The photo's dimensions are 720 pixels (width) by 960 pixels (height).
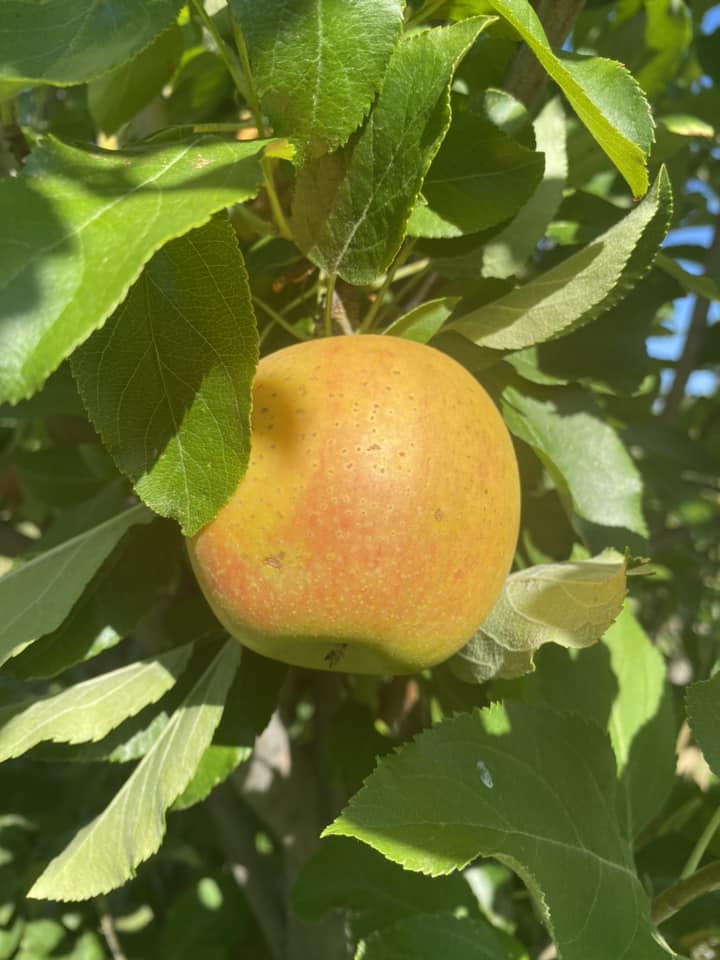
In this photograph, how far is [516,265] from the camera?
34.8 inches

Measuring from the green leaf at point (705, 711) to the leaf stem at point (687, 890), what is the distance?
0.11 metres

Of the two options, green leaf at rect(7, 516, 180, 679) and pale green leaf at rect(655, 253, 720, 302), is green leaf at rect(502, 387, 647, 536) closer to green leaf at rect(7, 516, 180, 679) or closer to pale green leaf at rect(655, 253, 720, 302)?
pale green leaf at rect(655, 253, 720, 302)

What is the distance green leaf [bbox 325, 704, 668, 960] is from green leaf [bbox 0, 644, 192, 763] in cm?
28

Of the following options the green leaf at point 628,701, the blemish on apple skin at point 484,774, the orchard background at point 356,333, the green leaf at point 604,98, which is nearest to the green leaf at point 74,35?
the orchard background at point 356,333

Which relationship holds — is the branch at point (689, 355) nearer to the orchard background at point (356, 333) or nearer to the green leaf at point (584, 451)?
the orchard background at point (356, 333)

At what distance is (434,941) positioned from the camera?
0.83 m

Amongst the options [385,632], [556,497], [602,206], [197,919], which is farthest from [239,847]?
[602,206]

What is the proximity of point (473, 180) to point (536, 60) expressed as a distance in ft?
0.67

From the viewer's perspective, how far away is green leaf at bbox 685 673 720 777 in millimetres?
712

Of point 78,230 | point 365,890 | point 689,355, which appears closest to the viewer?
point 78,230

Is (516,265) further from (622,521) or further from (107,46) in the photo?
(107,46)

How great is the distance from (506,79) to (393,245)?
14.5 inches

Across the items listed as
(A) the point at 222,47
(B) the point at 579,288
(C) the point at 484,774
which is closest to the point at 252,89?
(A) the point at 222,47

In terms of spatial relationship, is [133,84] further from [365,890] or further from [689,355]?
[689,355]
